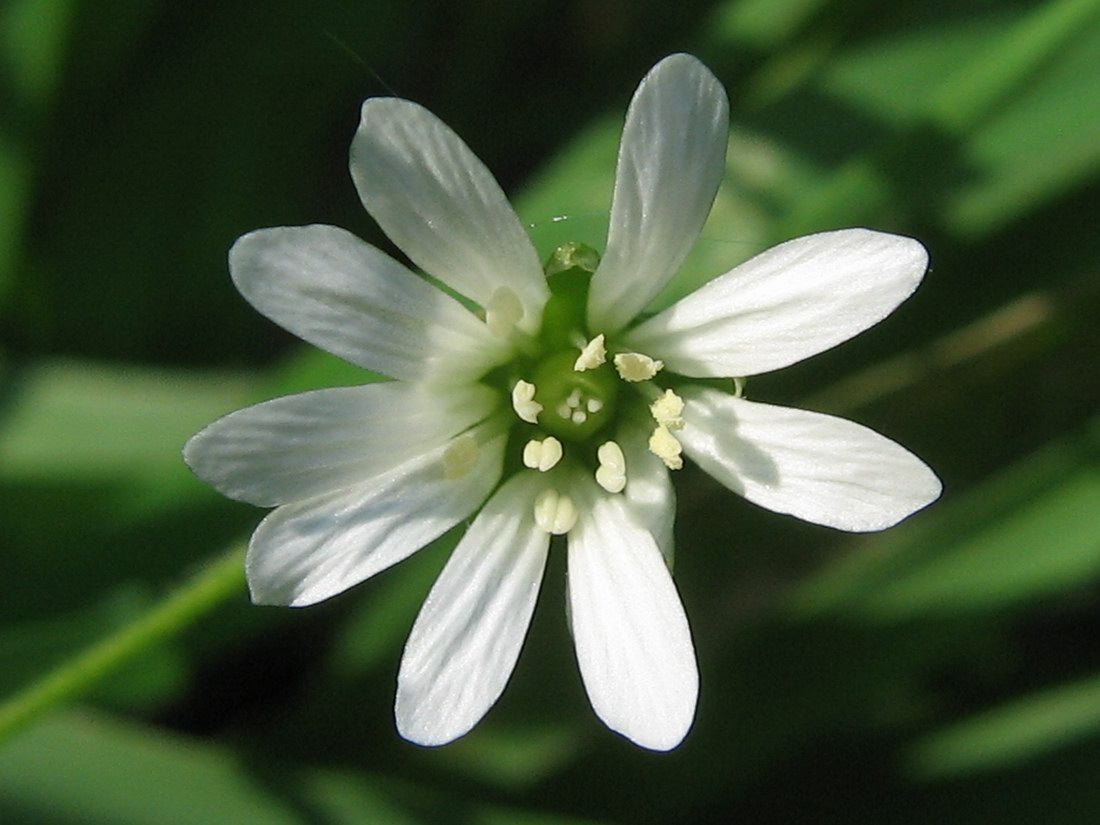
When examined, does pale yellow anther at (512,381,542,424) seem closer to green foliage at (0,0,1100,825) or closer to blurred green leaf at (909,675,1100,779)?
green foliage at (0,0,1100,825)

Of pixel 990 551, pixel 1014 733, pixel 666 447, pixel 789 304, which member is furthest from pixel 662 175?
pixel 1014 733

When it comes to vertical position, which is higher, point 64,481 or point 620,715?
point 64,481

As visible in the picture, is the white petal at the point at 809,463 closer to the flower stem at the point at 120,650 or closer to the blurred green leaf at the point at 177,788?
the flower stem at the point at 120,650

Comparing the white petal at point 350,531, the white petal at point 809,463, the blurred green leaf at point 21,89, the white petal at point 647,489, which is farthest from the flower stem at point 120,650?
the blurred green leaf at point 21,89

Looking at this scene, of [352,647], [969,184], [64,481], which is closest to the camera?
[969,184]

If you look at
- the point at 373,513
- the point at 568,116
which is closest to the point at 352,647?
the point at 373,513

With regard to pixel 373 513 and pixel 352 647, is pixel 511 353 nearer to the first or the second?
pixel 373 513

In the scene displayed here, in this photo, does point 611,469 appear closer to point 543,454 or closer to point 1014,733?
point 543,454
